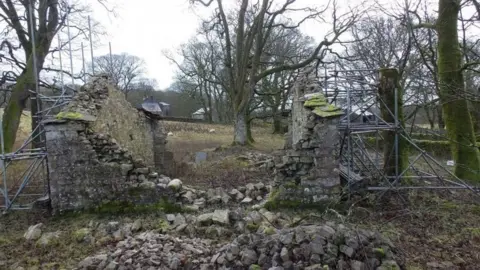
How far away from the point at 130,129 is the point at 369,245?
8.12m

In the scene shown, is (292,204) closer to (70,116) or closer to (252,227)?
(252,227)

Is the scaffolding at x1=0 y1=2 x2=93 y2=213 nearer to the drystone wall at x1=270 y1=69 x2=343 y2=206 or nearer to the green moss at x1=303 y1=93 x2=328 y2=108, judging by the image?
the drystone wall at x1=270 y1=69 x2=343 y2=206

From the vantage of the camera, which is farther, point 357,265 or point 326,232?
point 326,232

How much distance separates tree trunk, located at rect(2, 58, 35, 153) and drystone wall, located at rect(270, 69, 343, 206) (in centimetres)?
981

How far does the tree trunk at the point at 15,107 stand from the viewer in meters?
11.7

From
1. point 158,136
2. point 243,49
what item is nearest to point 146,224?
point 158,136

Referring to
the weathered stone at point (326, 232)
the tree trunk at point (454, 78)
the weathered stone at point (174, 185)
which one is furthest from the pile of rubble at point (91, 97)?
the tree trunk at point (454, 78)

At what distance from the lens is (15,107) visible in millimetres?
11984

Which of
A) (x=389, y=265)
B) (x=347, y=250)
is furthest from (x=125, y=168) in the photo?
(x=389, y=265)

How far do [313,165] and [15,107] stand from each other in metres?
10.8

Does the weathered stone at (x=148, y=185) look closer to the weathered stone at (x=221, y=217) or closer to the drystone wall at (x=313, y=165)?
the weathered stone at (x=221, y=217)

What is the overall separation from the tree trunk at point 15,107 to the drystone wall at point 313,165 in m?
9.81

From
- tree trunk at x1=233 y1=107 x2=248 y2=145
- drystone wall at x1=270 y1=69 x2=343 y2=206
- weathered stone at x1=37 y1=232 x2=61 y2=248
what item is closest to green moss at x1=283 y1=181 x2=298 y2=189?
drystone wall at x1=270 y1=69 x2=343 y2=206

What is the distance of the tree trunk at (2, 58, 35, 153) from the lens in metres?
11.7
